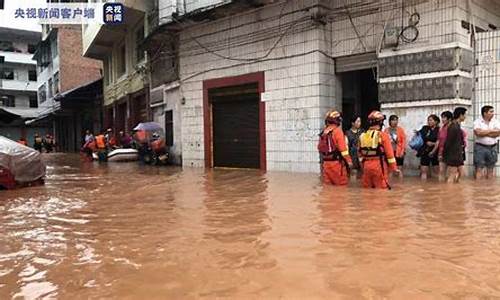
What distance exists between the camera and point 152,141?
60.8 feet

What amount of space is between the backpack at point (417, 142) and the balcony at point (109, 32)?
44.6ft

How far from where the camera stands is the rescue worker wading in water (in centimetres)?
855

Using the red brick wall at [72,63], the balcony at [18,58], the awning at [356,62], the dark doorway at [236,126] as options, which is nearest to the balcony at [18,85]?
the balcony at [18,58]

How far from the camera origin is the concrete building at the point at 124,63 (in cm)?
2152

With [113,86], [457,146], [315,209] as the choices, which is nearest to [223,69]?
[457,146]

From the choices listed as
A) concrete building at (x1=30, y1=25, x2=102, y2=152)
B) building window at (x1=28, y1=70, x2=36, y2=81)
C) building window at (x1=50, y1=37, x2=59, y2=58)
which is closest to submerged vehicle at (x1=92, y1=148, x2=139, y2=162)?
concrete building at (x1=30, y1=25, x2=102, y2=152)

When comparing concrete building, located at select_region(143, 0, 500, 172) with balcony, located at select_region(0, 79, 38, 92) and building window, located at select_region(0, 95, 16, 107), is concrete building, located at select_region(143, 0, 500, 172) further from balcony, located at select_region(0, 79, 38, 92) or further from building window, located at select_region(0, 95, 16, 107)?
building window, located at select_region(0, 95, 16, 107)

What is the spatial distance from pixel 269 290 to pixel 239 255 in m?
1.06

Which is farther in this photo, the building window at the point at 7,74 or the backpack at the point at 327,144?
the building window at the point at 7,74

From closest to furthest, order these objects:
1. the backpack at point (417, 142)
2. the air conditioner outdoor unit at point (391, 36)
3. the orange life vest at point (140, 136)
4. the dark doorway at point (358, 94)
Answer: the backpack at point (417, 142)
the air conditioner outdoor unit at point (391, 36)
the dark doorway at point (358, 94)
the orange life vest at point (140, 136)

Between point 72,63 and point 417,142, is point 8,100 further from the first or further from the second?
point 417,142

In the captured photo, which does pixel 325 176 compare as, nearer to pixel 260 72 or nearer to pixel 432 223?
pixel 432 223

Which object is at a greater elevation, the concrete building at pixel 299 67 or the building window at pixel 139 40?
the building window at pixel 139 40

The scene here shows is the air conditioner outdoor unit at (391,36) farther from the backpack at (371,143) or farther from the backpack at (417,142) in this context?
the backpack at (371,143)
